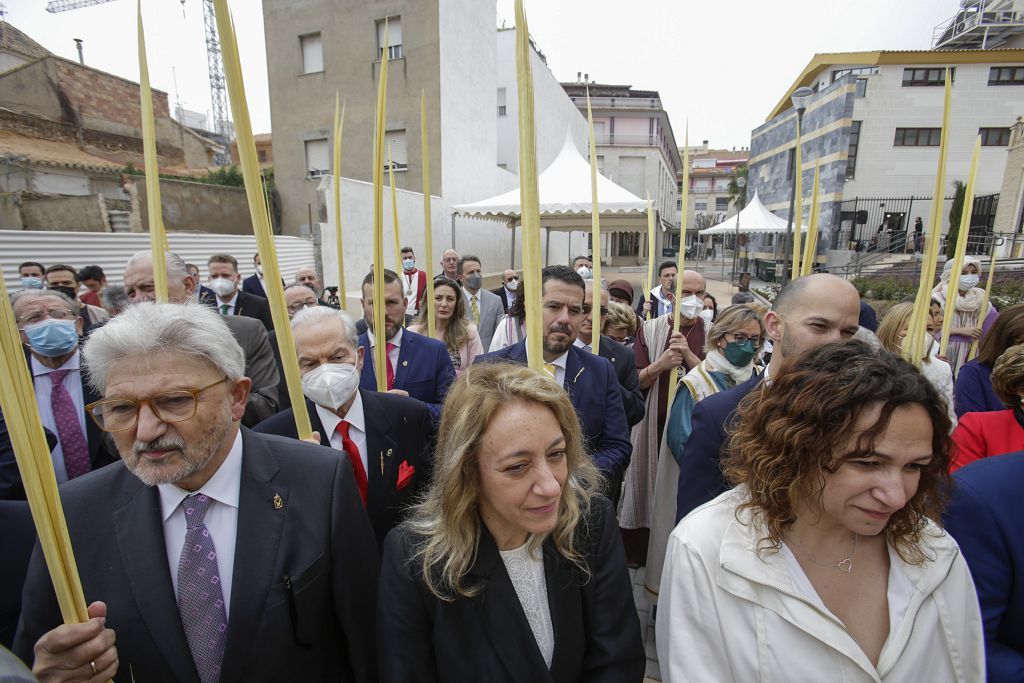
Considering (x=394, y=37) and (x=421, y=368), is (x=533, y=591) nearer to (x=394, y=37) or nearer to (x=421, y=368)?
(x=421, y=368)

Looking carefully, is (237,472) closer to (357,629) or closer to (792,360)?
(357,629)

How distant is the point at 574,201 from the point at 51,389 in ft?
22.5

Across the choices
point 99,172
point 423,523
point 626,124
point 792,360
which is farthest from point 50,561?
point 626,124

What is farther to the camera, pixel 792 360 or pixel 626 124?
pixel 626 124

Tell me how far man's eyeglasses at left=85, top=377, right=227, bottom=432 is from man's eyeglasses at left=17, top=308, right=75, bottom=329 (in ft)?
5.63

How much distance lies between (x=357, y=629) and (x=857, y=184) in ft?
106

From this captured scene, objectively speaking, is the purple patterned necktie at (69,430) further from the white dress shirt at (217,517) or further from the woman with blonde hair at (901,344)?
the woman with blonde hair at (901,344)

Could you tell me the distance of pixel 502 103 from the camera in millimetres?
21719

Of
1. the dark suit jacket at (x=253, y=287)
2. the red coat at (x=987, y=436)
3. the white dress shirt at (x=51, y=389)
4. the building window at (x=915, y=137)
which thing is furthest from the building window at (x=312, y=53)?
the building window at (x=915, y=137)

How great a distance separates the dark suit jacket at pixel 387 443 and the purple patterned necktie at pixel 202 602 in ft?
2.02

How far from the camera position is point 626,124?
41719 millimetres

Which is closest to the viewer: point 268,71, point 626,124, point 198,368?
point 198,368

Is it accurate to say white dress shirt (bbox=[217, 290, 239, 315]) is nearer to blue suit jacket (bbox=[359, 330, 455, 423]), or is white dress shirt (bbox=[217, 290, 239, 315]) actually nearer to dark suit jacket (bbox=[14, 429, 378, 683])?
blue suit jacket (bbox=[359, 330, 455, 423])

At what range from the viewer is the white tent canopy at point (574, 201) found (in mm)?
7828
